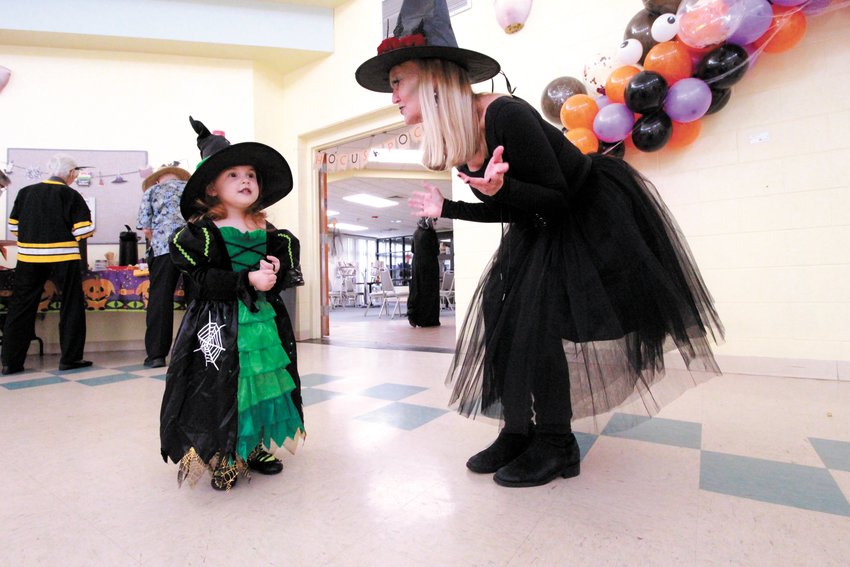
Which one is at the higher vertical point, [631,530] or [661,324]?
[661,324]

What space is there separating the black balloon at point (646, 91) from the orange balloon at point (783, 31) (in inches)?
19.4

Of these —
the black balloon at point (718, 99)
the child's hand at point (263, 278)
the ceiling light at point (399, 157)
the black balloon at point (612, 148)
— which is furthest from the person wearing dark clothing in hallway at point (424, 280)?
the child's hand at point (263, 278)

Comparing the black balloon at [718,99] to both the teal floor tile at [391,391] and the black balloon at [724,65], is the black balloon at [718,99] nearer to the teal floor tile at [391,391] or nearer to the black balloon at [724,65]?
the black balloon at [724,65]

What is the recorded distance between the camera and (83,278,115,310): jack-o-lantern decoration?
3561 mm

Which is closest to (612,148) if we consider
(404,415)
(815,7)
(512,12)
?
(815,7)

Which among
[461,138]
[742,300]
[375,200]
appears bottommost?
[742,300]

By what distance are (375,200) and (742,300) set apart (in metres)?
8.70

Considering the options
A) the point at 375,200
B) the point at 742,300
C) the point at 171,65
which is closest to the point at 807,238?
the point at 742,300

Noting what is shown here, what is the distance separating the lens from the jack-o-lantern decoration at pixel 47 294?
340 centimetres

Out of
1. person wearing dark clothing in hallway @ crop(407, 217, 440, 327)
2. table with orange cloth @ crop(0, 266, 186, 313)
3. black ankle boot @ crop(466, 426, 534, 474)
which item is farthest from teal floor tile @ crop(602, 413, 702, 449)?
person wearing dark clothing in hallway @ crop(407, 217, 440, 327)

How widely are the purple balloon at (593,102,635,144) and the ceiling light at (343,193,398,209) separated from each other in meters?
7.68

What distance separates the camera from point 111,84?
4195 mm

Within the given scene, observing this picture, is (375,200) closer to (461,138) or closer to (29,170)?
(29,170)

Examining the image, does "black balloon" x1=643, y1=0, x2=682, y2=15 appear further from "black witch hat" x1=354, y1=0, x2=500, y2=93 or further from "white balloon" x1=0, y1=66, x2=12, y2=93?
"white balloon" x1=0, y1=66, x2=12, y2=93
